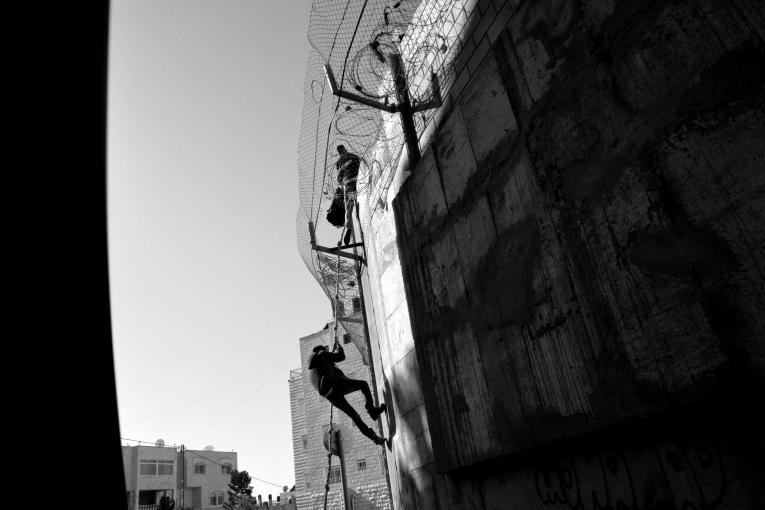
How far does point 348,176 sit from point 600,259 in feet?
17.3

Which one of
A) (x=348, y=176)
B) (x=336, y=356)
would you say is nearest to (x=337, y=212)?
(x=348, y=176)

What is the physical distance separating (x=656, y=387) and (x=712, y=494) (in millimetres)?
475

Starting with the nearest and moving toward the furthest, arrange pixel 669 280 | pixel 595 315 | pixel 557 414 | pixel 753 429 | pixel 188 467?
pixel 753 429, pixel 669 280, pixel 595 315, pixel 557 414, pixel 188 467

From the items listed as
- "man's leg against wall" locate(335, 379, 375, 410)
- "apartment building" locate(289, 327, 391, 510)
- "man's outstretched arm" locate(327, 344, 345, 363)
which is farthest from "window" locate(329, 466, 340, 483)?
"man's leg against wall" locate(335, 379, 375, 410)

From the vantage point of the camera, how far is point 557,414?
2.76m

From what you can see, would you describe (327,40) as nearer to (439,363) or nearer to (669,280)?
(439,363)

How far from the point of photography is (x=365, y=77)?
17.8 feet

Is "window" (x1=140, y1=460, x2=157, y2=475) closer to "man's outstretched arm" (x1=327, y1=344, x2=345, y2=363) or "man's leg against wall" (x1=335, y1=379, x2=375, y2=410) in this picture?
"man's outstretched arm" (x1=327, y1=344, x2=345, y2=363)

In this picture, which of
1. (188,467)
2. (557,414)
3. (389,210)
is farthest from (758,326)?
(188,467)

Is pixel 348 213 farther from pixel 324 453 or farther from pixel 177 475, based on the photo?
pixel 177 475

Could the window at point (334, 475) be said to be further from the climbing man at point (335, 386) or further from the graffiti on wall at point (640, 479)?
the graffiti on wall at point (640, 479)

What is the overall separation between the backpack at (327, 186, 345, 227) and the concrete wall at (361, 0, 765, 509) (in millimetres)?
3679

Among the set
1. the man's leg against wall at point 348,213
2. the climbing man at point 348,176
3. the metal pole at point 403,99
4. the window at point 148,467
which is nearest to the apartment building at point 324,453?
the man's leg against wall at point 348,213

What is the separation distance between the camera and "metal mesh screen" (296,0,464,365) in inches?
195
